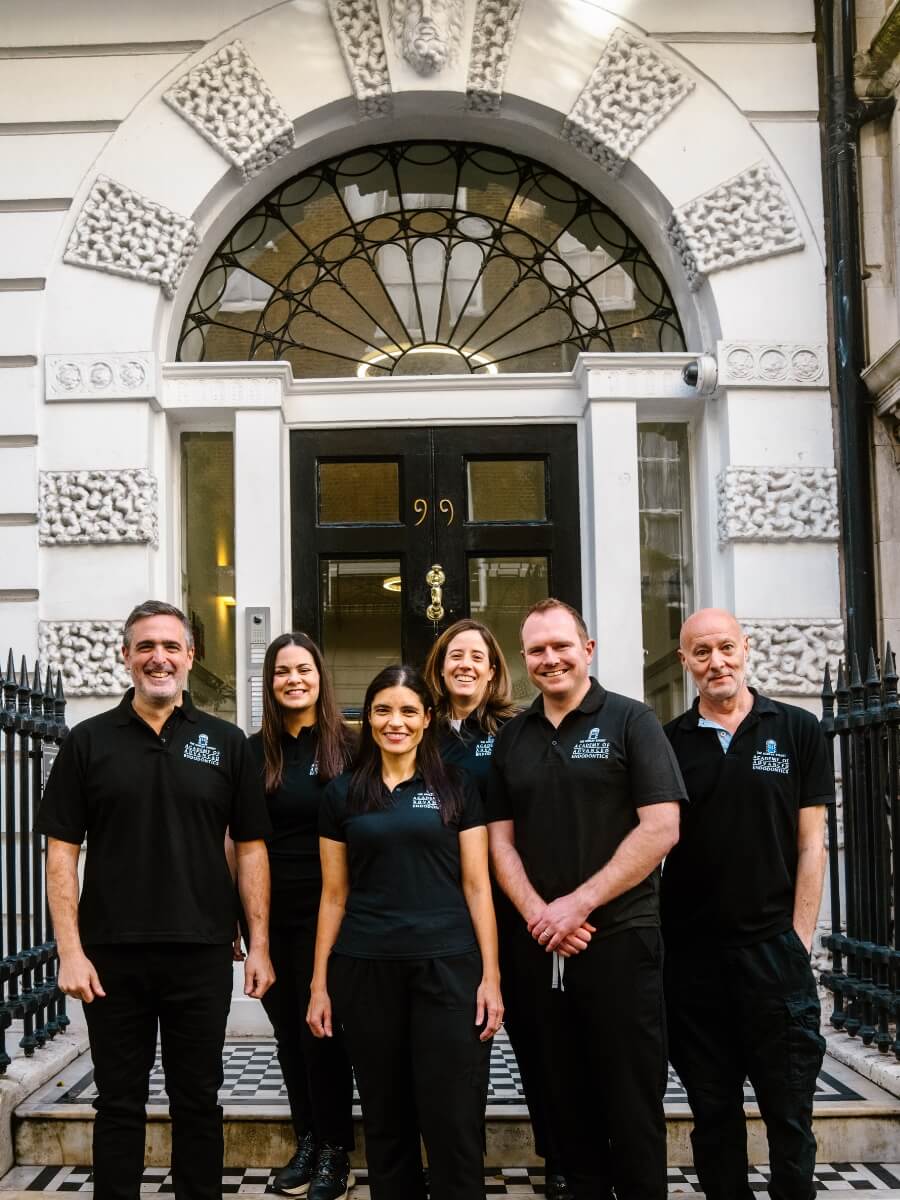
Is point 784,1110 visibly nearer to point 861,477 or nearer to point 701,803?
point 701,803

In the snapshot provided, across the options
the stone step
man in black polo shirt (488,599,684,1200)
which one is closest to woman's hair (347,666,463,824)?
man in black polo shirt (488,599,684,1200)

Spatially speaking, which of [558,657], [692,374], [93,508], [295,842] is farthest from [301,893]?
[692,374]

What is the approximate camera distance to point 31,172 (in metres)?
7.62

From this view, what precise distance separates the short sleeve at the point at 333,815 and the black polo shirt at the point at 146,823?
35 centimetres

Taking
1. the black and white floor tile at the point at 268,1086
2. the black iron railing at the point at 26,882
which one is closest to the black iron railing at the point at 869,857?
the black and white floor tile at the point at 268,1086

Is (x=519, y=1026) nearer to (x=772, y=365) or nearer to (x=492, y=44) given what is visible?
(x=772, y=365)

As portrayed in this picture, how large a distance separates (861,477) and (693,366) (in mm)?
1156

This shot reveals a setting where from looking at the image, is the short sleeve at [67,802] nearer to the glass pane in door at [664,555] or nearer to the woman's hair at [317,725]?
the woman's hair at [317,725]

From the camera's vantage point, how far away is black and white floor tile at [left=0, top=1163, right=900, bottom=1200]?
4.65 m

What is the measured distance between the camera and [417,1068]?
3854mm

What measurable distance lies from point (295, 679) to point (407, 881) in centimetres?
104

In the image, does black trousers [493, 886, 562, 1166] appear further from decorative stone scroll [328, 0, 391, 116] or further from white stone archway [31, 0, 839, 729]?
decorative stone scroll [328, 0, 391, 116]

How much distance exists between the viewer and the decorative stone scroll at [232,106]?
25.1 ft

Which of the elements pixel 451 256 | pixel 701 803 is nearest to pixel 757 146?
pixel 451 256
